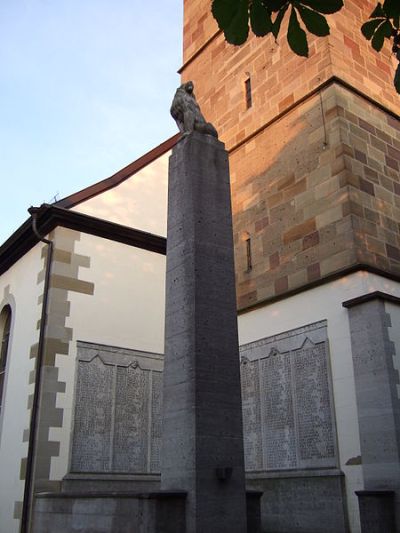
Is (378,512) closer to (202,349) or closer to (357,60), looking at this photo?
(202,349)

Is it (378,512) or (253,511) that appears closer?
(253,511)

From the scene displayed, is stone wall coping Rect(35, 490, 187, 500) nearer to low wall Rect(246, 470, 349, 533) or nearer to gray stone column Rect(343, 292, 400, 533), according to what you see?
gray stone column Rect(343, 292, 400, 533)

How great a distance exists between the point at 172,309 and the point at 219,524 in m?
2.14

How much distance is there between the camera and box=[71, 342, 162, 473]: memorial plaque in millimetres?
9867

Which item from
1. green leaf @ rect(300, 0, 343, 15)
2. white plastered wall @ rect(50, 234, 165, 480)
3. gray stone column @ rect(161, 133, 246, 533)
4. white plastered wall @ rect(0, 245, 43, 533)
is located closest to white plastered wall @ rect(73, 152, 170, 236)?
white plastered wall @ rect(50, 234, 165, 480)

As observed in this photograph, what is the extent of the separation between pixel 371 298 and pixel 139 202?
5.46 metres

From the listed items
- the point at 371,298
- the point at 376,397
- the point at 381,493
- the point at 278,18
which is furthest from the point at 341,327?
the point at 278,18

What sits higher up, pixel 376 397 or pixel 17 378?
pixel 17 378

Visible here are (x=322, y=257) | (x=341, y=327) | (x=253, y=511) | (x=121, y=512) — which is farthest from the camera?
(x=322, y=257)

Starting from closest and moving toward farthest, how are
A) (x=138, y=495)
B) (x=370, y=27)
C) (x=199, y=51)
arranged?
1. (x=370, y=27)
2. (x=138, y=495)
3. (x=199, y=51)

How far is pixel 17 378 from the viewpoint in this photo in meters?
10.5

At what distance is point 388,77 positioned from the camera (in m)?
11.9

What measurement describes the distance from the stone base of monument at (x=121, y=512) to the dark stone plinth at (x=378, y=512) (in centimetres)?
242

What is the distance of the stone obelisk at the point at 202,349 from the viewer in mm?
5613
